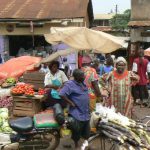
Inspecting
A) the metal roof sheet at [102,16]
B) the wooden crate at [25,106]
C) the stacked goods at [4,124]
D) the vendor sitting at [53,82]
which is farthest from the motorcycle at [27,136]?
the metal roof sheet at [102,16]

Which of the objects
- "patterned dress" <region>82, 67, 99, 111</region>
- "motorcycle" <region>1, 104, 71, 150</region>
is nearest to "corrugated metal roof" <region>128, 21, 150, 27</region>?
"patterned dress" <region>82, 67, 99, 111</region>

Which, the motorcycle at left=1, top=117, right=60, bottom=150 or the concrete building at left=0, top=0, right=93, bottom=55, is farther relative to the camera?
the concrete building at left=0, top=0, right=93, bottom=55

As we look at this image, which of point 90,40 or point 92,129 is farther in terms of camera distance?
point 90,40

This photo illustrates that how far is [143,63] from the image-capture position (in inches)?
487

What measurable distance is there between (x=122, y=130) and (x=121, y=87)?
6.46 feet

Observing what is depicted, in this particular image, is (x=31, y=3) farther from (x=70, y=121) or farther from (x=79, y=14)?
(x=70, y=121)

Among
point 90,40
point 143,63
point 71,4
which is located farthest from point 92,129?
point 71,4

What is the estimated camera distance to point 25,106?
31.0 ft

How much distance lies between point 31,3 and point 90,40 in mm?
10708

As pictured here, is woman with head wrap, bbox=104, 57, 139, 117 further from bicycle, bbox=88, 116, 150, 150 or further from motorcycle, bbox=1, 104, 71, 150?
bicycle, bbox=88, 116, 150, 150

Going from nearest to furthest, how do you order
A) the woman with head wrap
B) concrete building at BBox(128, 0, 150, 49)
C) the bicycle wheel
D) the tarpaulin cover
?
the bicycle wheel < the woman with head wrap < the tarpaulin cover < concrete building at BBox(128, 0, 150, 49)

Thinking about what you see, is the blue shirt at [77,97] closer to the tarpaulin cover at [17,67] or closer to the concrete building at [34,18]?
the tarpaulin cover at [17,67]

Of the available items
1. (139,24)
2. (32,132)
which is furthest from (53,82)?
(139,24)

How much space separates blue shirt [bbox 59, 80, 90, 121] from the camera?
723 cm
